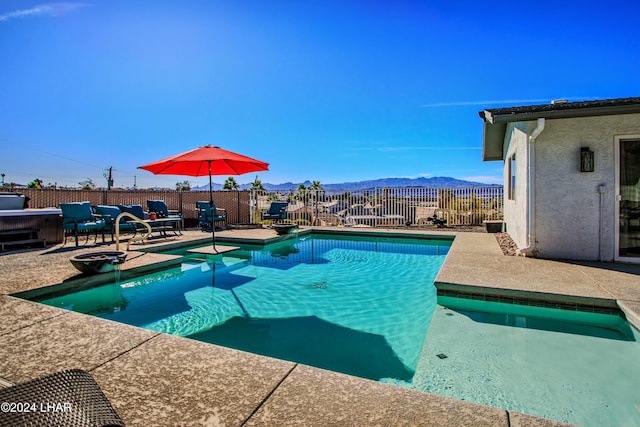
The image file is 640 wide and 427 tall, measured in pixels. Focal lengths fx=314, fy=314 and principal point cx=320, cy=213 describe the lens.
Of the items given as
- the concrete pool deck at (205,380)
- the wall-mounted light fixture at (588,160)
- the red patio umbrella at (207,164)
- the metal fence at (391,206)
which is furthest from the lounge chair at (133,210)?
the wall-mounted light fixture at (588,160)

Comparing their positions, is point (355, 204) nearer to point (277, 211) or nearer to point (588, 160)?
point (277, 211)

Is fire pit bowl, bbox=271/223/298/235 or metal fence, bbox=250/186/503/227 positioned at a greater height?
metal fence, bbox=250/186/503/227

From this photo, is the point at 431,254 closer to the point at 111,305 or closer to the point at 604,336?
the point at 604,336

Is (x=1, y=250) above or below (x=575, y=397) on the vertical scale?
above

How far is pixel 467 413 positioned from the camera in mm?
1479

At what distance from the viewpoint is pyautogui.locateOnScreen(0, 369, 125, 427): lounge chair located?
80 centimetres

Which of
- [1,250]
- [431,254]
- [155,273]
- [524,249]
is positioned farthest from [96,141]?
[524,249]

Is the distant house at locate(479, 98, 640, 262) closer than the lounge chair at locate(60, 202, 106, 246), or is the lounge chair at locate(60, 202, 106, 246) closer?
the distant house at locate(479, 98, 640, 262)

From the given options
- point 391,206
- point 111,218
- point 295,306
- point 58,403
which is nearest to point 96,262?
point 295,306

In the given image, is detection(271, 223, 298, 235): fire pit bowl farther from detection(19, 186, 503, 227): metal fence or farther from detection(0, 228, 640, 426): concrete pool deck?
detection(0, 228, 640, 426): concrete pool deck

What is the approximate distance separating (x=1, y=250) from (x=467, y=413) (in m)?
9.29

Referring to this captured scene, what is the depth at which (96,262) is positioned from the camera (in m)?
4.54

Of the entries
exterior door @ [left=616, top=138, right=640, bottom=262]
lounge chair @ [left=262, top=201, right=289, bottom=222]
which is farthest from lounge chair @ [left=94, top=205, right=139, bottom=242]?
exterior door @ [left=616, top=138, right=640, bottom=262]

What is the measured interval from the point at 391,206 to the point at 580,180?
7760mm
